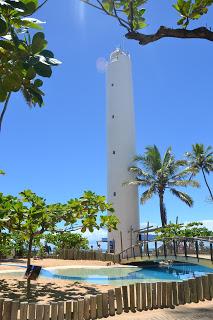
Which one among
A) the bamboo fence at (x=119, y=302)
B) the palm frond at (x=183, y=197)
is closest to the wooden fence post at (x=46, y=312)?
the bamboo fence at (x=119, y=302)

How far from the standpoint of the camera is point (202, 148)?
42719 mm

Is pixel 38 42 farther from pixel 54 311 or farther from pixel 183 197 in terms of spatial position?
pixel 183 197

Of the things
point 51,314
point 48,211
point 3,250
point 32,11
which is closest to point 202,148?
point 3,250

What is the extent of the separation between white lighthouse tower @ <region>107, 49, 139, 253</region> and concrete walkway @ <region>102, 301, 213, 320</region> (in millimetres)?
25585

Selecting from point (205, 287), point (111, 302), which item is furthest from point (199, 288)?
point (111, 302)

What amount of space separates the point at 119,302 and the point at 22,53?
7753mm

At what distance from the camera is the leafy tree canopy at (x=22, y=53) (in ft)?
11.6

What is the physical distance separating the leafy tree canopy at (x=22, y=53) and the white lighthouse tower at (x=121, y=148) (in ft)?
107

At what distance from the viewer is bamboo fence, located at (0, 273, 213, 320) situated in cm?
830

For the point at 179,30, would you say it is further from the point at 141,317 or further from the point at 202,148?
the point at 202,148

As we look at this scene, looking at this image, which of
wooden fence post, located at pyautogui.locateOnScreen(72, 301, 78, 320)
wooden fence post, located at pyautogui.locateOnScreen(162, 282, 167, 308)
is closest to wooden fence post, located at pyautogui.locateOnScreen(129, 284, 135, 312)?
wooden fence post, located at pyautogui.locateOnScreen(162, 282, 167, 308)

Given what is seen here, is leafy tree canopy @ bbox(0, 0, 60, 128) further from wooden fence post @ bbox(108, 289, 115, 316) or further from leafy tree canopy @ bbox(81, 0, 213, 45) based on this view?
wooden fence post @ bbox(108, 289, 115, 316)

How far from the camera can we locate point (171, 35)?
649cm

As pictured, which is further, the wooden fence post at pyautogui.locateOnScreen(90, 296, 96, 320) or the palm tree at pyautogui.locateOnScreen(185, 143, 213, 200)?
the palm tree at pyautogui.locateOnScreen(185, 143, 213, 200)
